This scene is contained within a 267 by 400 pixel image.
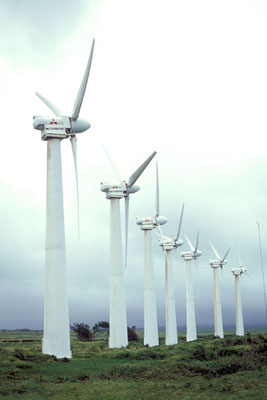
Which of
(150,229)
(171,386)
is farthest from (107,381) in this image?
(150,229)

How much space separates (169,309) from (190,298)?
687 inches

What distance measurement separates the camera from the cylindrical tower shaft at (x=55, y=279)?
152ft

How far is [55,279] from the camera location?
46938 millimetres

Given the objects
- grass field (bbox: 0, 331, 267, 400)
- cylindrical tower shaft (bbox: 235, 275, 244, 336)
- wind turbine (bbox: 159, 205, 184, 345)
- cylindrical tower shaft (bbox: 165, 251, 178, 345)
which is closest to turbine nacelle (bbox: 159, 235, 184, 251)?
wind turbine (bbox: 159, 205, 184, 345)

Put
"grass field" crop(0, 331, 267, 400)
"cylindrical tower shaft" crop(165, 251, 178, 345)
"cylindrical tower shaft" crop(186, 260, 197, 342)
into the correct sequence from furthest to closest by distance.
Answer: "cylindrical tower shaft" crop(186, 260, 197, 342), "cylindrical tower shaft" crop(165, 251, 178, 345), "grass field" crop(0, 331, 267, 400)

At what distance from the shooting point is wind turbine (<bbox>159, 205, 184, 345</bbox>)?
90750 millimetres

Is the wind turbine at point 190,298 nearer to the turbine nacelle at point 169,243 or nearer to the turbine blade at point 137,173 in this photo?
the turbine nacelle at point 169,243

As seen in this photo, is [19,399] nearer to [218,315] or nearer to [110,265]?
[110,265]

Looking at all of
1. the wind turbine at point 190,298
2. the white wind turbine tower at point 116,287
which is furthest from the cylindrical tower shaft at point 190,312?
the white wind turbine tower at point 116,287

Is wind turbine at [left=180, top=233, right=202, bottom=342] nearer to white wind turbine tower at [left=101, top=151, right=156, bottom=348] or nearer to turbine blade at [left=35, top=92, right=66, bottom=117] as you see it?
white wind turbine tower at [left=101, top=151, right=156, bottom=348]

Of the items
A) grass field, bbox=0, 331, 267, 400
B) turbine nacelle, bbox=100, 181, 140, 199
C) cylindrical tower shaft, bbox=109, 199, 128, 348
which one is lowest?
grass field, bbox=0, 331, 267, 400

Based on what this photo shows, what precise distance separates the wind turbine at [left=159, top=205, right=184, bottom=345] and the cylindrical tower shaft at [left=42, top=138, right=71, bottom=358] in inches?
1670

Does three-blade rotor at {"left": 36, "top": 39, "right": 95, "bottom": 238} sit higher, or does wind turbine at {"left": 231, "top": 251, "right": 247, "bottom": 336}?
three-blade rotor at {"left": 36, "top": 39, "right": 95, "bottom": 238}

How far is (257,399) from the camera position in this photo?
25.4 meters
